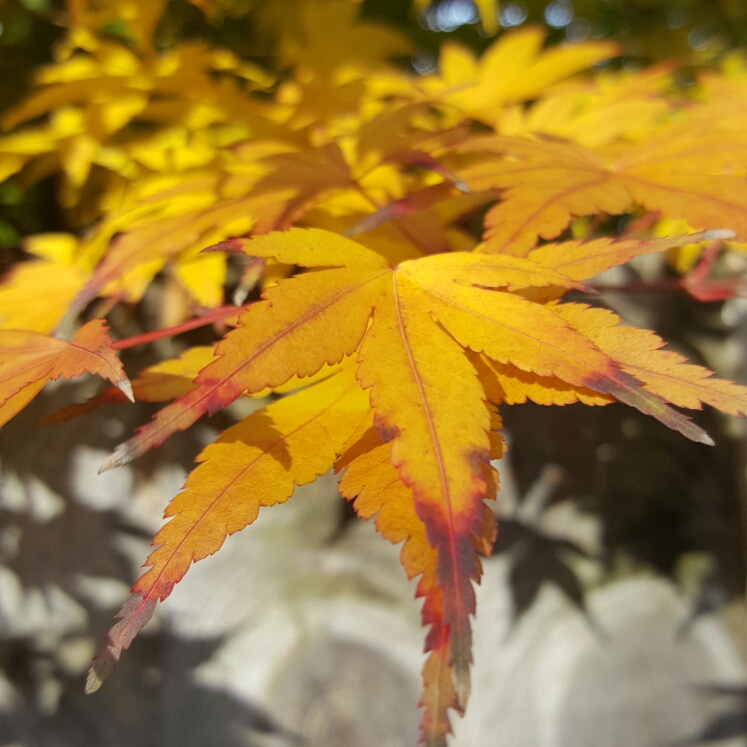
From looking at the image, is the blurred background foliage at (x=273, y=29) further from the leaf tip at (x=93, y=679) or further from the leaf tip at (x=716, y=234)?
the leaf tip at (x=93, y=679)

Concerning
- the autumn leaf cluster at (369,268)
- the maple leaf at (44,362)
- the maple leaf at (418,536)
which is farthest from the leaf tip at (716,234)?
the maple leaf at (44,362)

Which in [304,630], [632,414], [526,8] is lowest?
[304,630]

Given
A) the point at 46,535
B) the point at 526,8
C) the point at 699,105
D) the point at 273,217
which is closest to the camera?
the point at 273,217

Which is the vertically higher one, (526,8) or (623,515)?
(526,8)

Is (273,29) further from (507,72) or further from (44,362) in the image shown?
(44,362)

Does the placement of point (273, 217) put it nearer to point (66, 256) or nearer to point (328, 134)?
point (328, 134)

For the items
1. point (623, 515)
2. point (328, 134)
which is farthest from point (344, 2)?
point (623, 515)

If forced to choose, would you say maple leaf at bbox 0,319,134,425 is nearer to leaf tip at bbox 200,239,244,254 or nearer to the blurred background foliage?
leaf tip at bbox 200,239,244,254

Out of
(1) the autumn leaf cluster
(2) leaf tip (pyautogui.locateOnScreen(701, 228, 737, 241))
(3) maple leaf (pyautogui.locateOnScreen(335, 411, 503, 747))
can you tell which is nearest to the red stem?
(1) the autumn leaf cluster
